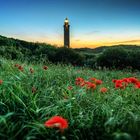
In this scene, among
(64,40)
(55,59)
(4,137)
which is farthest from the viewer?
(64,40)

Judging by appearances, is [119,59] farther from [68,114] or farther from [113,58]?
[68,114]

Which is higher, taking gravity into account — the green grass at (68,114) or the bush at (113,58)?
the green grass at (68,114)

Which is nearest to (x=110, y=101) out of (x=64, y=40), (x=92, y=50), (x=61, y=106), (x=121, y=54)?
(x=61, y=106)

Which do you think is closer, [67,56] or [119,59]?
[119,59]

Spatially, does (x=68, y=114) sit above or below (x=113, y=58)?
above

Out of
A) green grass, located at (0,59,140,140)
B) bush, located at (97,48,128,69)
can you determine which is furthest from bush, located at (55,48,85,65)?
green grass, located at (0,59,140,140)

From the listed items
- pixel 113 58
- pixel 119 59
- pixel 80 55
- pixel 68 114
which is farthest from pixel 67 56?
pixel 68 114

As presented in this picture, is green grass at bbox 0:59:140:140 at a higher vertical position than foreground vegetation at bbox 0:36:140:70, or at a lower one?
higher

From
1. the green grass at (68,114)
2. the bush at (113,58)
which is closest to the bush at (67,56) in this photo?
the bush at (113,58)

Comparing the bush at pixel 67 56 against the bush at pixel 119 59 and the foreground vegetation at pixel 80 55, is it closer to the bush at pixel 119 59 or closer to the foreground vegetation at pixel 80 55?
the foreground vegetation at pixel 80 55

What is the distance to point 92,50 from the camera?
90.0ft

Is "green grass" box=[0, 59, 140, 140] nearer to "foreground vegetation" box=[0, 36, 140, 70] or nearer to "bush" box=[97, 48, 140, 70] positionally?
"foreground vegetation" box=[0, 36, 140, 70]

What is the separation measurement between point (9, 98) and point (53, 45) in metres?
17.9

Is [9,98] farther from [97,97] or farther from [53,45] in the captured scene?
[53,45]
